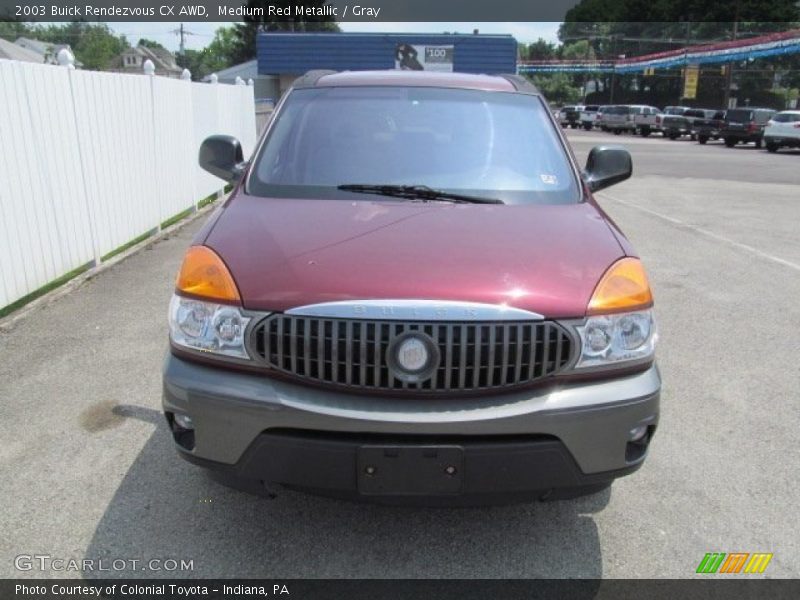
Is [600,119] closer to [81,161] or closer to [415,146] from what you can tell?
[81,161]

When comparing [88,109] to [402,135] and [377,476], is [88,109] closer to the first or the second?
[402,135]

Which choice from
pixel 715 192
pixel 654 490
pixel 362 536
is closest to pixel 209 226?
pixel 362 536

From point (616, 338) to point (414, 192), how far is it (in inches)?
46.9

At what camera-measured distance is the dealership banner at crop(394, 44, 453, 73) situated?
3269cm

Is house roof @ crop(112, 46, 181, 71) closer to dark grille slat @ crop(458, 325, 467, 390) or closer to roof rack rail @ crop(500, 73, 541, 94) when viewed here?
roof rack rail @ crop(500, 73, 541, 94)

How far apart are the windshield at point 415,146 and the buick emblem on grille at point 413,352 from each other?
1041mm

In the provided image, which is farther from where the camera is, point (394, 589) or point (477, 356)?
point (394, 589)

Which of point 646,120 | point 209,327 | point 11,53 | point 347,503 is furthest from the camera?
point 646,120

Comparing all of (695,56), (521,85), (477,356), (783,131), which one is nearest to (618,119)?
(695,56)

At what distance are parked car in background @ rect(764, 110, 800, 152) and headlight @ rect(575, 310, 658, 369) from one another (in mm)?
30353

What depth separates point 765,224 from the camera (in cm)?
1055

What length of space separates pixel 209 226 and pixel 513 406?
149cm

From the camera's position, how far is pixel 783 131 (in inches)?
1107

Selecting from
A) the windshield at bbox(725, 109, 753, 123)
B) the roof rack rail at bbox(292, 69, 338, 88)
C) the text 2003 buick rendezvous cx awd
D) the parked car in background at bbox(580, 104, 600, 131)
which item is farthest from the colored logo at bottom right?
the parked car in background at bbox(580, 104, 600, 131)
